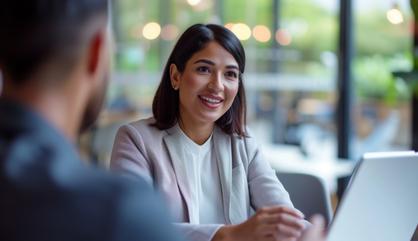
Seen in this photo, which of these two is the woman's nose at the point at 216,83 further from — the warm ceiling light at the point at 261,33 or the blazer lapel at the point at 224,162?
the warm ceiling light at the point at 261,33

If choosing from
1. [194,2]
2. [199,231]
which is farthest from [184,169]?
[194,2]

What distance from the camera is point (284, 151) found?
531cm

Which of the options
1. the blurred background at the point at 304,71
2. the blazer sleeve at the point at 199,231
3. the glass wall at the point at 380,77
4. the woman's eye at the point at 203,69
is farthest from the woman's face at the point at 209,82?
the glass wall at the point at 380,77

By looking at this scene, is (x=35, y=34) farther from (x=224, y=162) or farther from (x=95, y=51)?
(x=224, y=162)

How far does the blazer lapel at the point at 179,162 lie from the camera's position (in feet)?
6.06

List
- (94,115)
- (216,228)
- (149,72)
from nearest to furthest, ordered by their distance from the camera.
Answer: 1. (94,115)
2. (216,228)
3. (149,72)

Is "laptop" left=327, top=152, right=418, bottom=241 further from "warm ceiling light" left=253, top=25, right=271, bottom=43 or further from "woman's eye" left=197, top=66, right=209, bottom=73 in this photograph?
"warm ceiling light" left=253, top=25, right=271, bottom=43

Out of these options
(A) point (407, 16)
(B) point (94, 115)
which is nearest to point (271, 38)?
(A) point (407, 16)

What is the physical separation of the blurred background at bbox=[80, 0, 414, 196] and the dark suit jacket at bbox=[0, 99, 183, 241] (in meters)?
3.04

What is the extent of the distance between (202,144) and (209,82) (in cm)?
18

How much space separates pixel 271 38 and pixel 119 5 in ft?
6.73

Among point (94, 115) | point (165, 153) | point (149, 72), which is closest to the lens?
point (94, 115)

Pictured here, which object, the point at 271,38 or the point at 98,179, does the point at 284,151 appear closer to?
the point at 271,38

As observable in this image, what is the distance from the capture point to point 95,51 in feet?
3.09
